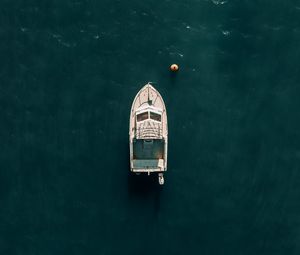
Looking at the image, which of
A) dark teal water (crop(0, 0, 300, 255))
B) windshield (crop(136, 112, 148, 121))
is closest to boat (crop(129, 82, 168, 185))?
windshield (crop(136, 112, 148, 121))

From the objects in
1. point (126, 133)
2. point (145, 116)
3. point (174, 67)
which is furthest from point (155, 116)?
point (174, 67)

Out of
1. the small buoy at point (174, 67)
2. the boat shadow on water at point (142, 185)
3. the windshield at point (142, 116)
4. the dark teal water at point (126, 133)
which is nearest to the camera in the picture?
the windshield at point (142, 116)

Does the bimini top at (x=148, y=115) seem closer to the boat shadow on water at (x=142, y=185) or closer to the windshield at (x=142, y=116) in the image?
the windshield at (x=142, y=116)

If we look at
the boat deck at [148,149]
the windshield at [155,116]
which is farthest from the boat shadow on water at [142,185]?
the windshield at [155,116]

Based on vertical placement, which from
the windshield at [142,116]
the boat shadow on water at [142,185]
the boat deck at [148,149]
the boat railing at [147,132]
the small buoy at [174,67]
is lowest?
the boat shadow on water at [142,185]

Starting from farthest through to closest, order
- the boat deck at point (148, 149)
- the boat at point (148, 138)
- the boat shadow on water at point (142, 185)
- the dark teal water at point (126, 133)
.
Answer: the boat shadow on water at point (142, 185) → the dark teal water at point (126, 133) → the boat deck at point (148, 149) → the boat at point (148, 138)

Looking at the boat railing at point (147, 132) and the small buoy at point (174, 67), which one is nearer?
the boat railing at point (147, 132)

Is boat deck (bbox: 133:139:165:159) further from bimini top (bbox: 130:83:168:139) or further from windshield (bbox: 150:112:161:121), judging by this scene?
windshield (bbox: 150:112:161:121)
